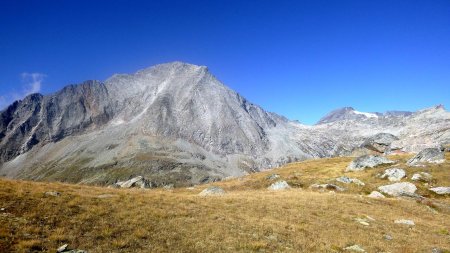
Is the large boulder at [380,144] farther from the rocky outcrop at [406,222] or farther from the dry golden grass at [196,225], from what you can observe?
the rocky outcrop at [406,222]

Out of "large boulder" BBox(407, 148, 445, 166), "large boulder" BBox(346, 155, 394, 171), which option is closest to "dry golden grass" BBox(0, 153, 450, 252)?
"large boulder" BBox(407, 148, 445, 166)

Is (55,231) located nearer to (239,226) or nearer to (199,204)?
(239,226)

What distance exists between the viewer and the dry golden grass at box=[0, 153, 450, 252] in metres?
20.3

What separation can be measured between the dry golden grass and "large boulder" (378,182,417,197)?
16.7m

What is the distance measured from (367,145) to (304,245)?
143 m

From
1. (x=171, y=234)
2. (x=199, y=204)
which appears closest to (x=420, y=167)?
(x=199, y=204)

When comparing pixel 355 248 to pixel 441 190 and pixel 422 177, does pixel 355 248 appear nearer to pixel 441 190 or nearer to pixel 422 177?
pixel 441 190

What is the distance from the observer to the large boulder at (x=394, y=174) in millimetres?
67363

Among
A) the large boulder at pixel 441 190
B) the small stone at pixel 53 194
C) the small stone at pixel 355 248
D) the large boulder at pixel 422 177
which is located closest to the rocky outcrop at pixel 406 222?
the small stone at pixel 355 248

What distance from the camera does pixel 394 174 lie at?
68.6 metres

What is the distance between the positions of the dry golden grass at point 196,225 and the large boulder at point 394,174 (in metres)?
28.0

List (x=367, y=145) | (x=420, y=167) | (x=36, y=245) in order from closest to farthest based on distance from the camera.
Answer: (x=36, y=245), (x=420, y=167), (x=367, y=145)

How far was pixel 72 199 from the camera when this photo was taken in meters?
28.0

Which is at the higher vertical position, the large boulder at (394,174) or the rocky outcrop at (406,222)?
the large boulder at (394,174)
